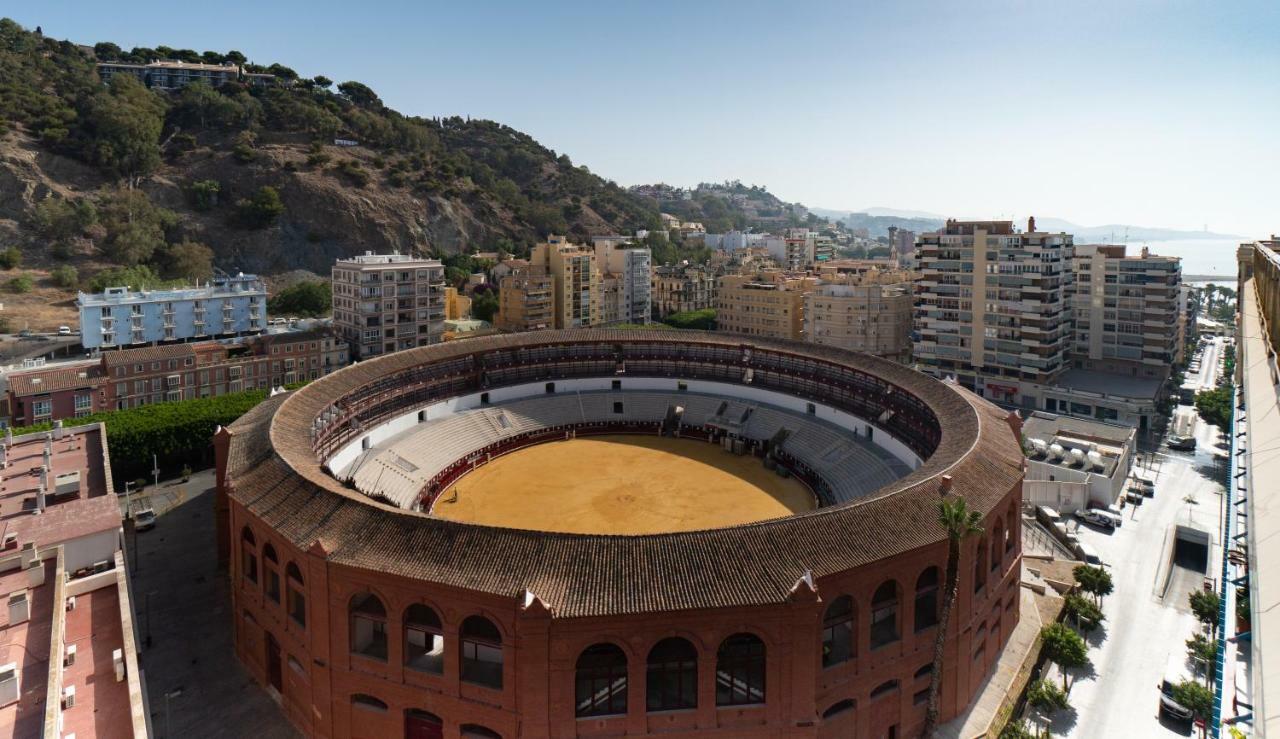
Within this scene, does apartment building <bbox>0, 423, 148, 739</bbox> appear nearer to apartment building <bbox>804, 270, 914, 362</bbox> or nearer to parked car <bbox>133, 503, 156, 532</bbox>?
parked car <bbox>133, 503, 156, 532</bbox>

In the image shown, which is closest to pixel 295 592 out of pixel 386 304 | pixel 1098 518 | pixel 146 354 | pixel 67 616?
pixel 67 616

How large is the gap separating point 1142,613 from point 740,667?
26606mm

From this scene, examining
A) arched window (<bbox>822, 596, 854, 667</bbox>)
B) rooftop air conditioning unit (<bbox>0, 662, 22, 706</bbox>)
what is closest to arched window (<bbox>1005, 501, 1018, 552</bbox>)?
arched window (<bbox>822, 596, 854, 667</bbox>)

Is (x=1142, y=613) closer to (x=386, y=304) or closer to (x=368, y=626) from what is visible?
(x=368, y=626)

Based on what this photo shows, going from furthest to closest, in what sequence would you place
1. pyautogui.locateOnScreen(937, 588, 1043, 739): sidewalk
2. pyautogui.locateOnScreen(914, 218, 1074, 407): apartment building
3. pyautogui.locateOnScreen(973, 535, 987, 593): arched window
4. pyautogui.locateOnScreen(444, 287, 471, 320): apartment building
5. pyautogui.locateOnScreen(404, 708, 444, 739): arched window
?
pyautogui.locateOnScreen(444, 287, 471, 320): apartment building
pyautogui.locateOnScreen(914, 218, 1074, 407): apartment building
pyautogui.locateOnScreen(973, 535, 987, 593): arched window
pyautogui.locateOnScreen(937, 588, 1043, 739): sidewalk
pyautogui.locateOnScreen(404, 708, 444, 739): arched window

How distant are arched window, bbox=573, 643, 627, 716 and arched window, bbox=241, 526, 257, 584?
13.9 meters

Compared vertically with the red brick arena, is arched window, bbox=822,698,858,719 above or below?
below

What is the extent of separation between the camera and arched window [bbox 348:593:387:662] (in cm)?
2178

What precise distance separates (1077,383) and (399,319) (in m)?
67.9

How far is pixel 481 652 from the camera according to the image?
2173cm

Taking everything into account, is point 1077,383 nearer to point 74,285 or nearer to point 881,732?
point 881,732

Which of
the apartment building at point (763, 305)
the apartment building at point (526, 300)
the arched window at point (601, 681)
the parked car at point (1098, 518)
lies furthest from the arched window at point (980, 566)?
the apartment building at point (526, 300)

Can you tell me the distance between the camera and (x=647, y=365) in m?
57.6

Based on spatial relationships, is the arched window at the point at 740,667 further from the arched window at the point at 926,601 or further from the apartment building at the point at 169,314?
the apartment building at the point at 169,314
